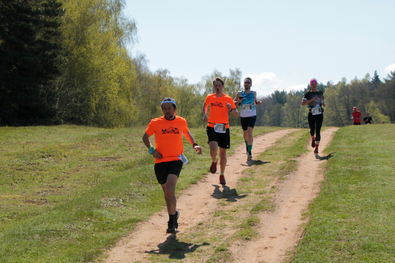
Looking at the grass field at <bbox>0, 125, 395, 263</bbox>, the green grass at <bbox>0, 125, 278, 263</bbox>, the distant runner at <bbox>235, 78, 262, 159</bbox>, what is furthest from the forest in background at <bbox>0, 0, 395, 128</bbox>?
the distant runner at <bbox>235, 78, 262, 159</bbox>

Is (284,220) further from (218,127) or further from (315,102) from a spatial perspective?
(315,102)

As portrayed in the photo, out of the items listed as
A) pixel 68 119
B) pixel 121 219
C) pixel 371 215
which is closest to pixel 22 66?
→ pixel 68 119

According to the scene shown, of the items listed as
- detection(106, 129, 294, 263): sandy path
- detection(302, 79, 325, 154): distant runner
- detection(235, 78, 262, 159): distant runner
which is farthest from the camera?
detection(302, 79, 325, 154): distant runner

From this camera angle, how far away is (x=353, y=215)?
6047 mm

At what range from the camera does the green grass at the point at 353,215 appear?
4668 millimetres

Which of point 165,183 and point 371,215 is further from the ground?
point 165,183

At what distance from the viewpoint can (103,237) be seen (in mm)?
6215

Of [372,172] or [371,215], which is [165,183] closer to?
[371,215]

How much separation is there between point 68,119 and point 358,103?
3095 inches

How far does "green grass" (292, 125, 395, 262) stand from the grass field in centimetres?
1

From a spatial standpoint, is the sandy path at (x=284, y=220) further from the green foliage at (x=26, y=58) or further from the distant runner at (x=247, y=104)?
the green foliage at (x=26, y=58)

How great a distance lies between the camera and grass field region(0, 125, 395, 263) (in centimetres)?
521

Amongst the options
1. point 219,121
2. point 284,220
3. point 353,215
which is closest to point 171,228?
point 284,220

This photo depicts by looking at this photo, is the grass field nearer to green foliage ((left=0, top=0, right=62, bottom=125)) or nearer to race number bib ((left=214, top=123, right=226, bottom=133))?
race number bib ((left=214, top=123, right=226, bottom=133))
